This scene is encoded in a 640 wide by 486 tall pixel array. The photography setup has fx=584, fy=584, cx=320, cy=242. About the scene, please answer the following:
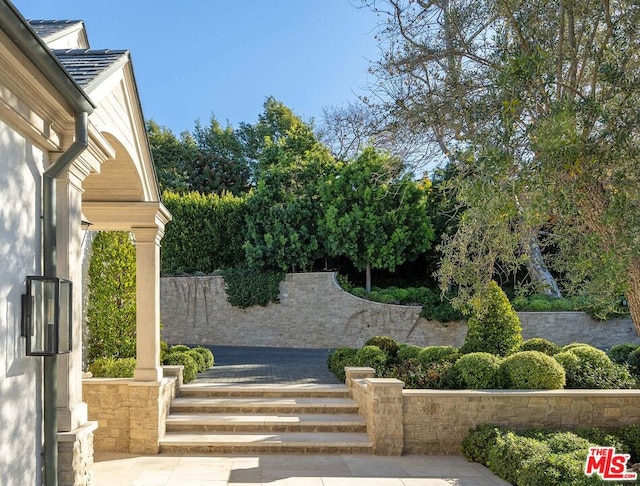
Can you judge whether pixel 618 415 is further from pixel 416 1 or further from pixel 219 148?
pixel 219 148

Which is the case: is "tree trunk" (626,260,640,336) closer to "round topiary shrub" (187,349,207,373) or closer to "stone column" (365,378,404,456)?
"stone column" (365,378,404,456)

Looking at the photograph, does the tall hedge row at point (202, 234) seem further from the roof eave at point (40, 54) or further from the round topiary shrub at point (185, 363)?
the roof eave at point (40, 54)

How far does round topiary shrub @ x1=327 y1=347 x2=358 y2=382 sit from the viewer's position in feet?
36.4

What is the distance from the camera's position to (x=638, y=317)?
20.4 feet

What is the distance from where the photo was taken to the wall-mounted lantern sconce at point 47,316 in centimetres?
370

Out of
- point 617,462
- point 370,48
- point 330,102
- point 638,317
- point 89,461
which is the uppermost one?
point 330,102

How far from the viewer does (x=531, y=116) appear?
611cm

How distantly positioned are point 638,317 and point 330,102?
39.1 ft

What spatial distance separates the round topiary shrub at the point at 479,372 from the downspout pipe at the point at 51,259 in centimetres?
621

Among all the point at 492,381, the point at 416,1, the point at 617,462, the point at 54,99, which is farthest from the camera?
the point at 492,381

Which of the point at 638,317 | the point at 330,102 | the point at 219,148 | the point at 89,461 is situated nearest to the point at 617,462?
the point at 638,317

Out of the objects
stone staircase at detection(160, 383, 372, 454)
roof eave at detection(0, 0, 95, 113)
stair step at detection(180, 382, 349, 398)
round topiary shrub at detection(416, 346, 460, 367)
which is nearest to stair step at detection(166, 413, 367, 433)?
stone staircase at detection(160, 383, 372, 454)

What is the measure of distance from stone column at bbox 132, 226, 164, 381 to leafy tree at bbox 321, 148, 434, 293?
39.1ft

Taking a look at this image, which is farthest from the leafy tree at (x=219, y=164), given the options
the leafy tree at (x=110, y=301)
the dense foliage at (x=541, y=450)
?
the dense foliage at (x=541, y=450)
